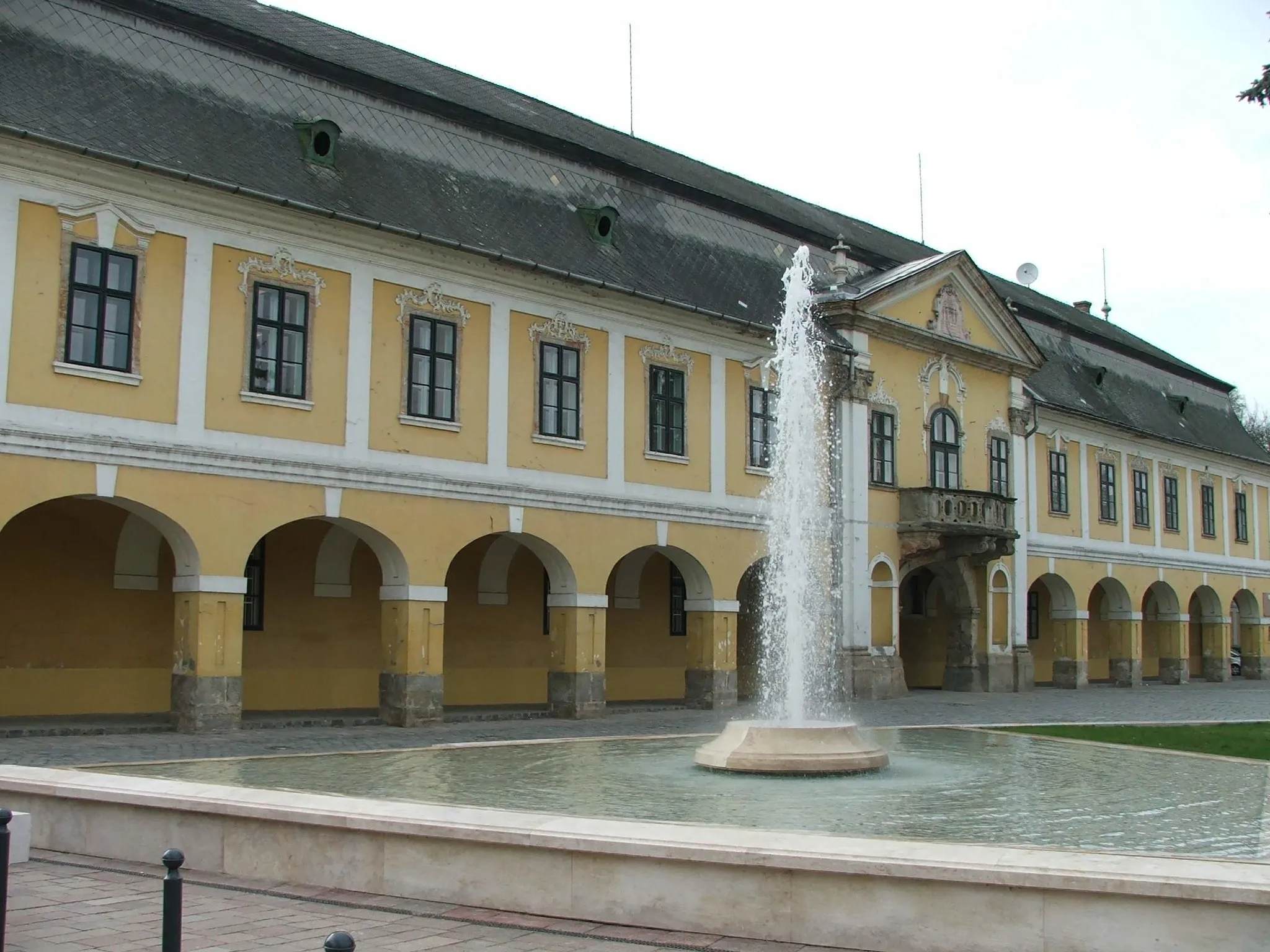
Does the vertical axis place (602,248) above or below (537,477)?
above

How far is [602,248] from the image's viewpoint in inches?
960

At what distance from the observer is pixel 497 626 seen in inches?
992

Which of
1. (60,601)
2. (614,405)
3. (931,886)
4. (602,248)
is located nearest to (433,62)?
(602,248)

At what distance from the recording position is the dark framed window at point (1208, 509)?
1677 inches

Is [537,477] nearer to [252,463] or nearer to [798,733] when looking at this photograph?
[252,463]

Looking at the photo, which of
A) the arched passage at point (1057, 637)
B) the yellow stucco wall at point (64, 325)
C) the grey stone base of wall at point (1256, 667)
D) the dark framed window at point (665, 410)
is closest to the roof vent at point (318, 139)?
the yellow stucco wall at point (64, 325)

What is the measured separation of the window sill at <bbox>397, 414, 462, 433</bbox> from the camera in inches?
818

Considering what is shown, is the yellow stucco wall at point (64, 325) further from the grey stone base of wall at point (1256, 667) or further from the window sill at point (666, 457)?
the grey stone base of wall at point (1256, 667)

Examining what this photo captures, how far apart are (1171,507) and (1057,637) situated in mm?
7693

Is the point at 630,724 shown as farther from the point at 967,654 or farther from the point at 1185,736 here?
the point at 967,654

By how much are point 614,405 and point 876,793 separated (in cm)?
1392

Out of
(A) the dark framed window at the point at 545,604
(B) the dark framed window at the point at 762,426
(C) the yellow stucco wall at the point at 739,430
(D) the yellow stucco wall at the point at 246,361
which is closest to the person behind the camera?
(D) the yellow stucco wall at the point at 246,361

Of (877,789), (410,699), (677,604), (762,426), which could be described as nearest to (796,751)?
(877,789)

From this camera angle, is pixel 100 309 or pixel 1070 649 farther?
pixel 1070 649
